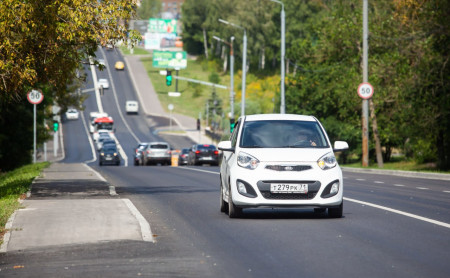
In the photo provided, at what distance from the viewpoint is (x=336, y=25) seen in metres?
65.2

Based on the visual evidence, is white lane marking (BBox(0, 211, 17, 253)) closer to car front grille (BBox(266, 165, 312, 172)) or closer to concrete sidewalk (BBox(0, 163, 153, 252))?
concrete sidewalk (BBox(0, 163, 153, 252))

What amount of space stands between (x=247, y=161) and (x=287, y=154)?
0.63 meters

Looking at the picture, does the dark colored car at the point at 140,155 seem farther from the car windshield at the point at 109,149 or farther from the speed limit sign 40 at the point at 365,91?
the speed limit sign 40 at the point at 365,91

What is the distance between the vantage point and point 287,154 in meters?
15.2

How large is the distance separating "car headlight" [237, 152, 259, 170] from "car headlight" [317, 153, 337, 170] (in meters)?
0.99

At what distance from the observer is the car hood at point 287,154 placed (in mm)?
15156

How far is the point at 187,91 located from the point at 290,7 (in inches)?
995

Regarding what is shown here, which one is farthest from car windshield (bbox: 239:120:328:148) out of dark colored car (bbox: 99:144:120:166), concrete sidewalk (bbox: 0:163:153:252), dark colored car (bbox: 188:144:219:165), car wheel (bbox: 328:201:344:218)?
dark colored car (bbox: 99:144:120:166)

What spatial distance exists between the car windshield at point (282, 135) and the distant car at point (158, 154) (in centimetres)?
4674

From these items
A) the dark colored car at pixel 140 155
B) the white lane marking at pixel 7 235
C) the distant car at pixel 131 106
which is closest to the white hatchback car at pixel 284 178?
the white lane marking at pixel 7 235

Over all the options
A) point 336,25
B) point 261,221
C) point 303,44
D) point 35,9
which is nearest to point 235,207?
point 261,221

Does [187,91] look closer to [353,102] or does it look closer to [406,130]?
[353,102]

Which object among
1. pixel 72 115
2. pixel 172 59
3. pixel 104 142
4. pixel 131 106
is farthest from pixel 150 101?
pixel 104 142

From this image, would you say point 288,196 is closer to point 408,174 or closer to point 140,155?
point 408,174
